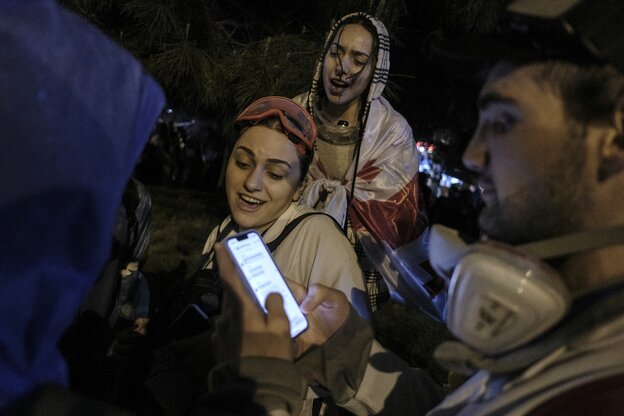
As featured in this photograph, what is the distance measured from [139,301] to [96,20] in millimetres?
2676

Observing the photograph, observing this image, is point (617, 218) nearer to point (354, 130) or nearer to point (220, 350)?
point (220, 350)

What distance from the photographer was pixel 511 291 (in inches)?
32.4

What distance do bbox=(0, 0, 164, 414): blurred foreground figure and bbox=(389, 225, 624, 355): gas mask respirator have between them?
603 mm

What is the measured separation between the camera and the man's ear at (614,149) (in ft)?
2.94

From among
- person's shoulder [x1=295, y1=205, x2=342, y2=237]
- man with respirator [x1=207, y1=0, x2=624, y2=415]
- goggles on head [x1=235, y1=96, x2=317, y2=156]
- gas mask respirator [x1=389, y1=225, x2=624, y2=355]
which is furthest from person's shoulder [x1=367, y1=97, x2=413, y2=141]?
gas mask respirator [x1=389, y1=225, x2=624, y2=355]

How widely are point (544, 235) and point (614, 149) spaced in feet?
0.66

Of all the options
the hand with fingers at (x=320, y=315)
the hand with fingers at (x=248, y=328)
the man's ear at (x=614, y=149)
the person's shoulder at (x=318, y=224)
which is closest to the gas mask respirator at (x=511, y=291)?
the man's ear at (x=614, y=149)

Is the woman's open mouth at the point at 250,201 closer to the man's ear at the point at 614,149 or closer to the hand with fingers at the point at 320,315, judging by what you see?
the hand with fingers at the point at 320,315

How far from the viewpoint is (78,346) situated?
194cm

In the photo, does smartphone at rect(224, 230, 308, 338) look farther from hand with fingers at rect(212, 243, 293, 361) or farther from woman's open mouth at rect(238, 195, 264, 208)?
woman's open mouth at rect(238, 195, 264, 208)

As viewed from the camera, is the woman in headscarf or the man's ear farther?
the woman in headscarf

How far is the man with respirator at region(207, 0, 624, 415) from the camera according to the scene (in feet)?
2.62

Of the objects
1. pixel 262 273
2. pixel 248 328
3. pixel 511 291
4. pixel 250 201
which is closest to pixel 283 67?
pixel 250 201

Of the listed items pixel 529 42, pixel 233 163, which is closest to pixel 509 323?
pixel 529 42
